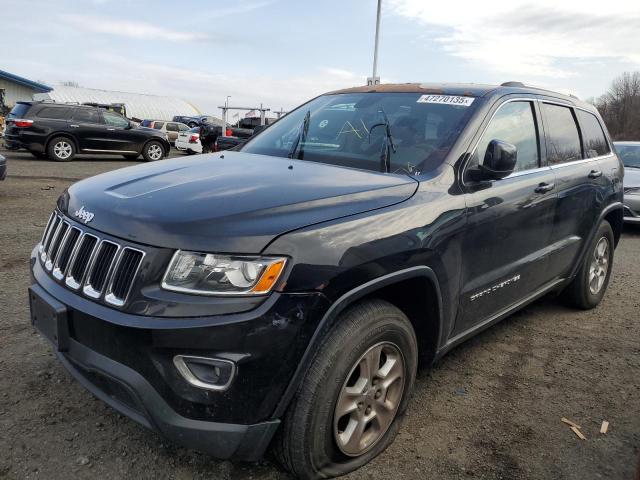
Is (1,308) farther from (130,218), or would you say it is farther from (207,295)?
(207,295)

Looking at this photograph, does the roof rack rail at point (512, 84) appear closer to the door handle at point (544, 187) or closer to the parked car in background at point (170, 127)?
the door handle at point (544, 187)

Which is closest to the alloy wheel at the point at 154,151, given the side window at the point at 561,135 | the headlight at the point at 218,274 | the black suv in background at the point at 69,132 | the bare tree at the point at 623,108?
the black suv in background at the point at 69,132

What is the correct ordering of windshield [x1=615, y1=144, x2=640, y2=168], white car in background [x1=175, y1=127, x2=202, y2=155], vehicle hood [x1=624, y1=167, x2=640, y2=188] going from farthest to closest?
white car in background [x1=175, y1=127, x2=202, y2=155]
windshield [x1=615, y1=144, x2=640, y2=168]
vehicle hood [x1=624, y1=167, x2=640, y2=188]

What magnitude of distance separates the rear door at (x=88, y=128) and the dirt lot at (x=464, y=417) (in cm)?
1310

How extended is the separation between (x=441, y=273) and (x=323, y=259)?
2.57 ft

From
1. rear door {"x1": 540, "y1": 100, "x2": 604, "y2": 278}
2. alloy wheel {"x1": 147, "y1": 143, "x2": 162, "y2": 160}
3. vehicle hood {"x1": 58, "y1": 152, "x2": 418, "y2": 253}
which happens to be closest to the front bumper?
vehicle hood {"x1": 58, "y1": 152, "x2": 418, "y2": 253}

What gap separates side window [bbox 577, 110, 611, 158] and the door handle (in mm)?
971

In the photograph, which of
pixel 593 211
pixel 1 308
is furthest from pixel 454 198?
pixel 1 308

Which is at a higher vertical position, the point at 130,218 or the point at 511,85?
the point at 511,85

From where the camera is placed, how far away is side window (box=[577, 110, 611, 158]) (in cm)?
435

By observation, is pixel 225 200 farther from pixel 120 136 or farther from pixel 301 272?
pixel 120 136

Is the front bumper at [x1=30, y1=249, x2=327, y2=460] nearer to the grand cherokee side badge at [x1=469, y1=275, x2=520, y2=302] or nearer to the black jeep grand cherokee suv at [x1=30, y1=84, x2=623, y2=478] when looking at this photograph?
the black jeep grand cherokee suv at [x1=30, y1=84, x2=623, y2=478]

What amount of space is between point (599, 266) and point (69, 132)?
15.4 meters

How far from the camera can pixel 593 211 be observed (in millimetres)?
4246
